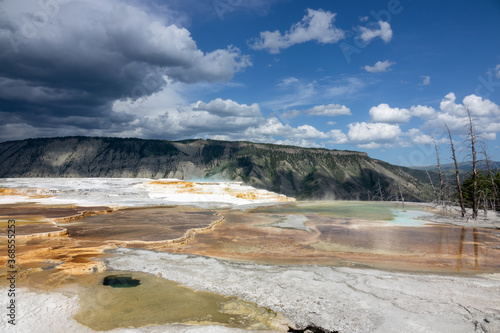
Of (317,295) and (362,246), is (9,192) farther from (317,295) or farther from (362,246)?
(317,295)

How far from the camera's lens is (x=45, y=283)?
7.19m

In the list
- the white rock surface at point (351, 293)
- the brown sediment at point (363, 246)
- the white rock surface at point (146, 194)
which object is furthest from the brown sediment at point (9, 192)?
the white rock surface at point (351, 293)

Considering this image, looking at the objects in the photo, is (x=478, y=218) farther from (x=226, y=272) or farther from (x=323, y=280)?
(x=226, y=272)

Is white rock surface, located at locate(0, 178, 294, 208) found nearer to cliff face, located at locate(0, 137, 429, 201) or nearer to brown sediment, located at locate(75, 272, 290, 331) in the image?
brown sediment, located at locate(75, 272, 290, 331)

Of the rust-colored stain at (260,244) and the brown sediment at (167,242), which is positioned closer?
the rust-colored stain at (260,244)

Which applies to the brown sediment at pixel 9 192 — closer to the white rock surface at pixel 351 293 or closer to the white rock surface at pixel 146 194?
the white rock surface at pixel 146 194

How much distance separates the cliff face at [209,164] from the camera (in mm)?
137375

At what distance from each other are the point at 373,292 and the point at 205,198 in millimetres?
30705

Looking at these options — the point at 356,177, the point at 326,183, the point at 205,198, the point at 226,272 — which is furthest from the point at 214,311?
the point at 356,177

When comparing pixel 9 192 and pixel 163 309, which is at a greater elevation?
pixel 9 192

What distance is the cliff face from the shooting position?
137375 mm

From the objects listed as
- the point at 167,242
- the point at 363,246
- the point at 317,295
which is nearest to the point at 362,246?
the point at 363,246

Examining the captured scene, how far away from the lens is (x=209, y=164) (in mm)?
165500

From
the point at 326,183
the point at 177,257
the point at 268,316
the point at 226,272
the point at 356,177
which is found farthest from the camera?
the point at 356,177
